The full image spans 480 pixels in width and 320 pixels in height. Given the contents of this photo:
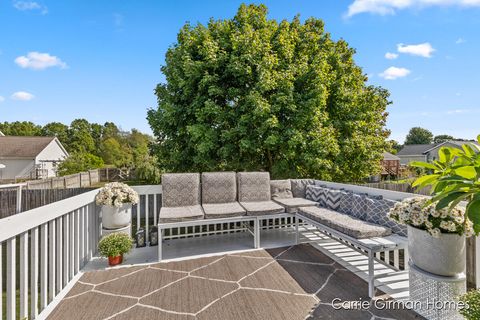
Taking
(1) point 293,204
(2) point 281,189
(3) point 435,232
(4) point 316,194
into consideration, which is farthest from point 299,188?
(3) point 435,232

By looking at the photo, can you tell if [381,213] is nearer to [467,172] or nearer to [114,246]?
[467,172]

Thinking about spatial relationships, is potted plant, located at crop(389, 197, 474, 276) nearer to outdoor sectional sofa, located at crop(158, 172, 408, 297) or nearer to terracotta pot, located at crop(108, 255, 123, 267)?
outdoor sectional sofa, located at crop(158, 172, 408, 297)

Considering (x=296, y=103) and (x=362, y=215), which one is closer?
(x=362, y=215)

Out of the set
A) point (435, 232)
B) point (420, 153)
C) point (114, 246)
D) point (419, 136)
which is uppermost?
point (419, 136)

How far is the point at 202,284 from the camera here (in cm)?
289

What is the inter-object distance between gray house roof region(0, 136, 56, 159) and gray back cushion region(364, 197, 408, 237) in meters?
26.2

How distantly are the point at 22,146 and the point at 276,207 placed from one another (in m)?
27.0

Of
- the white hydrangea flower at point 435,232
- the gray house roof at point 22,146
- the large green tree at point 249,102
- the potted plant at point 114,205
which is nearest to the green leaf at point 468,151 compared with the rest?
the white hydrangea flower at point 435,232

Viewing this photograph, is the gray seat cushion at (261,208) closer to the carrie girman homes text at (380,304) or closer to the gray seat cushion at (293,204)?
the gray seat cushion at (293,204)

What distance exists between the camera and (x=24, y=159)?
66.5ft

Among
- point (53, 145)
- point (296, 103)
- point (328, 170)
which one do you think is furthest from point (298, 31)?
point (53, 145)

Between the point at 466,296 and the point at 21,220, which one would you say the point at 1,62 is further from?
the point at 466,296

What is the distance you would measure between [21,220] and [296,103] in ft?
21.9

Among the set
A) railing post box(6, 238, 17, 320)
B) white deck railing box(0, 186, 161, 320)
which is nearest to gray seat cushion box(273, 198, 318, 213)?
white deck railing box(0, 186, 161, 320)
